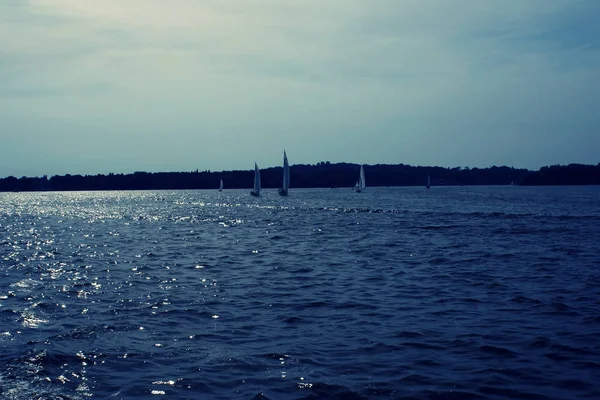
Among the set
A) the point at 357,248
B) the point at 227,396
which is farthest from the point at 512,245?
the point at 227,396

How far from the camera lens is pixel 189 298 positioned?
Result: 16.6 m

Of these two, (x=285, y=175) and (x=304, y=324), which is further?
(x=285, y=175)

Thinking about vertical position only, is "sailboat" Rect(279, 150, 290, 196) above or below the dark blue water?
above

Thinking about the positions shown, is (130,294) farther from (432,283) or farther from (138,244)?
(138,244)

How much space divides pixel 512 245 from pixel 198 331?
2139 centimetres

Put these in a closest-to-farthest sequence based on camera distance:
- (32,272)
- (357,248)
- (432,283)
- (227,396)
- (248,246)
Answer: (227,396)
(432,283)
(32,272)
(357,248)
(248,246)

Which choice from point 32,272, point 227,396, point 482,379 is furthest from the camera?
point 32,272

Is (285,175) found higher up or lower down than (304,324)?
higher up

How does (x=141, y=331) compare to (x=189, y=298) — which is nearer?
(x=141, y=331)

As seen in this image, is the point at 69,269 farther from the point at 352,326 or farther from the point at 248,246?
the point at 352,326

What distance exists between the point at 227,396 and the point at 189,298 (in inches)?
312

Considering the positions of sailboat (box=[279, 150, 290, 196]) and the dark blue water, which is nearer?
the dark blue water

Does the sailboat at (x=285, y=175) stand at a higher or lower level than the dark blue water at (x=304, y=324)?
higher

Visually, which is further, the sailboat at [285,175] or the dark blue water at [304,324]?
the sailboat at [285,175]
